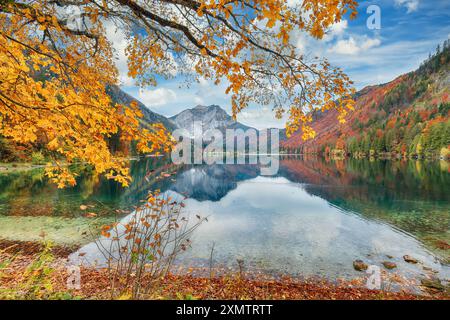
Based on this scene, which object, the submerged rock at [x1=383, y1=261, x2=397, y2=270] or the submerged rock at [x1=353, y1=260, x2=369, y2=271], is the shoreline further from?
the submerged rock at [x1=383, y1=261, x2=397, y2=270]

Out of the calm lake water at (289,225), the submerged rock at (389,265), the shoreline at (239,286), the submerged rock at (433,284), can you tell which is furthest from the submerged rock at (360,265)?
the submerged rock at (433,284)

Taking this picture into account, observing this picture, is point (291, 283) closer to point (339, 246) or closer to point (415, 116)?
point (339, 246)

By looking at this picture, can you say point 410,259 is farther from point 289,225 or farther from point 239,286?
point 239,286

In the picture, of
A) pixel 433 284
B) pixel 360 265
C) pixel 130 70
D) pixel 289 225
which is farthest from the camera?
pixel 289 225

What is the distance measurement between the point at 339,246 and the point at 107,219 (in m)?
15.4

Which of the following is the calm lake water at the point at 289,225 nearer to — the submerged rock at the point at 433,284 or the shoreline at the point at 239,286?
the submerged rock at the point at 433,284

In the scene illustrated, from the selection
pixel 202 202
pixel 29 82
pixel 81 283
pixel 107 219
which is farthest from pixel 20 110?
pixel 202 202

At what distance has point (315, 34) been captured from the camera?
3.45m

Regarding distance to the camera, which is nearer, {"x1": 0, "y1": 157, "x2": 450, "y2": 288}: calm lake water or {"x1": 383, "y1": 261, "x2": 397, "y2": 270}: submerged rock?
{"x1": 383, "y1": 261, "x2": 397, "y2": 270}: submerged rock

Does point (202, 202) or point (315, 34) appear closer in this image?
point (315, 34)

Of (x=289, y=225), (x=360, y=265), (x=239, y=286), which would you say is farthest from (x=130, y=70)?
(x=289, y=225)

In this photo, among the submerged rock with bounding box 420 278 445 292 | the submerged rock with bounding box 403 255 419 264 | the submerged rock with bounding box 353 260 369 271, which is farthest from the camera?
the submerged rock with bounding box 403 255 419 264

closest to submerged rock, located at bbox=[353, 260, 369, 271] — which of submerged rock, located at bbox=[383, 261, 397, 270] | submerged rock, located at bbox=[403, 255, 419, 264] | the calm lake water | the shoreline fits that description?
the calm lake water

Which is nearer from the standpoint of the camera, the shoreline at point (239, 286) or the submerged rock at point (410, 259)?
the shoreline at point (239, 286)
